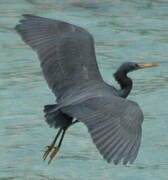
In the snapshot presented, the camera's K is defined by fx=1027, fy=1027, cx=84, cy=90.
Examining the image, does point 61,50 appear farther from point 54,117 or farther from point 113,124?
point 113,124

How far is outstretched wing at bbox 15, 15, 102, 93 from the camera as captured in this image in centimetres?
866

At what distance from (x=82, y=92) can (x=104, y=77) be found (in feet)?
13.2

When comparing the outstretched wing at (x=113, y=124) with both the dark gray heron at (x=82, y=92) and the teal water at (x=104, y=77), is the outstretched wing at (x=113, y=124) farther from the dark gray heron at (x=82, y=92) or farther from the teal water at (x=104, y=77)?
the teal water at (x=104, y=77)

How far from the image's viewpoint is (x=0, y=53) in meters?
13.2

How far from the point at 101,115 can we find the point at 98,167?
2.35 meters

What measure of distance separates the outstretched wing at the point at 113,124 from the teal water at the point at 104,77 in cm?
192

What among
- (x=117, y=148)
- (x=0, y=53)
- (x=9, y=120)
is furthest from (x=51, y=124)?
(x=0, y=53)

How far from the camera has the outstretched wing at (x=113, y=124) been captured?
6805mm

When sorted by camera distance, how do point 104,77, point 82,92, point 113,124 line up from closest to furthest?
point 113,124 < point 82,92 < point 104,77

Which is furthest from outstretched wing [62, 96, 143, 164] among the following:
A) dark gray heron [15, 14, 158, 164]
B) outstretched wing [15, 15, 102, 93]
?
outstretched wing [15, 15, 102, 93]

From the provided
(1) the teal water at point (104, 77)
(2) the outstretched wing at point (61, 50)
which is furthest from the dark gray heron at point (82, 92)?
(1) the teal water at point (104, 77)

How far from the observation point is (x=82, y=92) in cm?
832

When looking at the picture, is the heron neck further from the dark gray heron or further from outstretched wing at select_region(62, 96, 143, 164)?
outstretched wing at select_region(62, 96, 143, 164)

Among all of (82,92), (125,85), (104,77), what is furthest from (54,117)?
(104,77)
